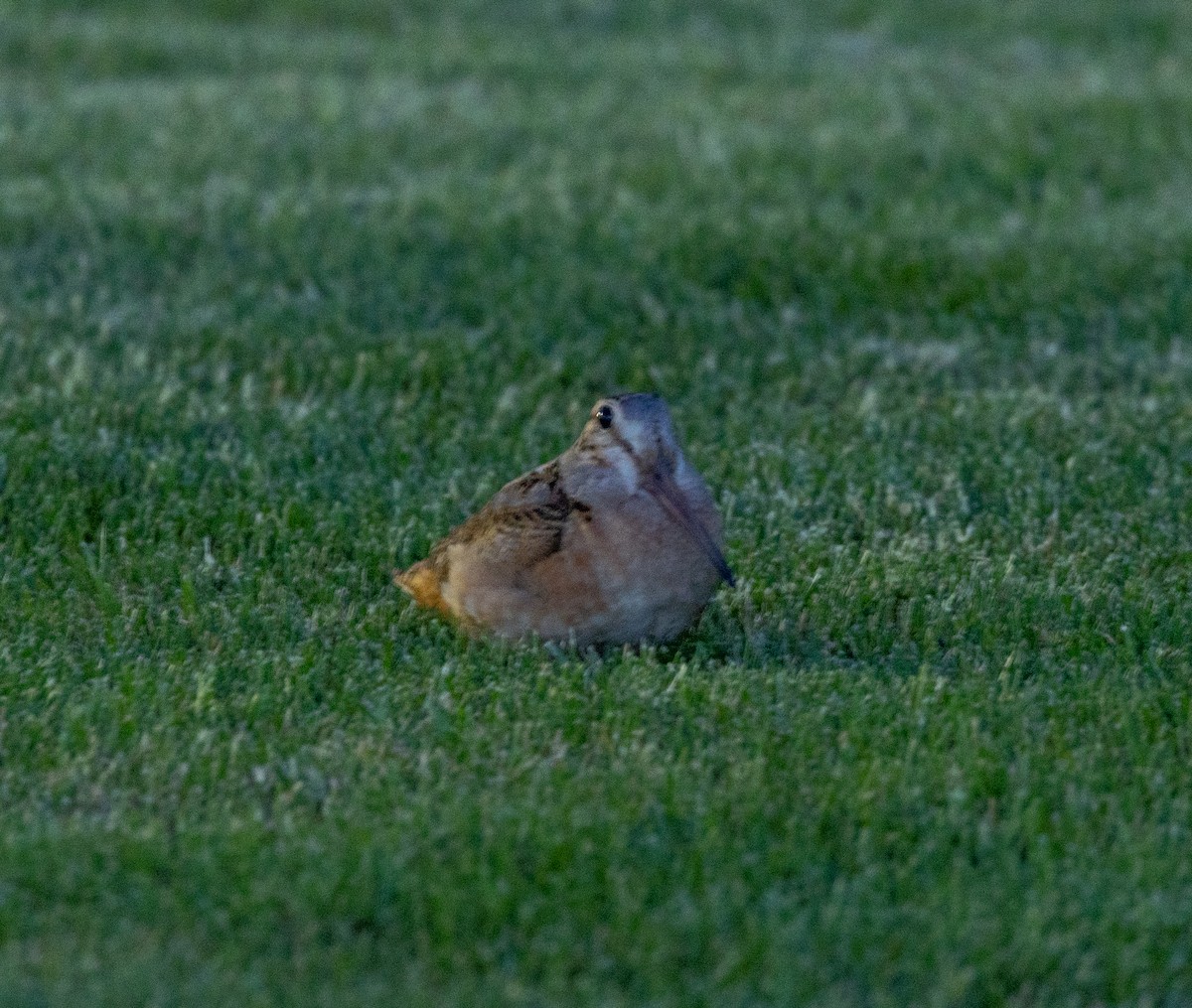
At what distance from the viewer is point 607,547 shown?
5270mm

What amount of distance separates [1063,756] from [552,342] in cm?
431

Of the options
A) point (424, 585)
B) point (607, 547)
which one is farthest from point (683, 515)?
point (424, 585)

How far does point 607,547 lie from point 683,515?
0.73 feet

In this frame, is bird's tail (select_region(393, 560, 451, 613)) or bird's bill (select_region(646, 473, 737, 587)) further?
bird's tail (select_region(393, 560, 451, 613))

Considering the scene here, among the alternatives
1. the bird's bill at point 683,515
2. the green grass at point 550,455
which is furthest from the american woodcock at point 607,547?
the green grass at point 550,455

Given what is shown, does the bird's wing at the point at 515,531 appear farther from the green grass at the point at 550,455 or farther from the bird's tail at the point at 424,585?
the green grass at the point at 550,455

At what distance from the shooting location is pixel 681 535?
5277 millimetres

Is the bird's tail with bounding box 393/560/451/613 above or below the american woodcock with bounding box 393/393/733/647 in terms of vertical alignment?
below

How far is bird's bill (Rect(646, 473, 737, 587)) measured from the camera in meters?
5.29

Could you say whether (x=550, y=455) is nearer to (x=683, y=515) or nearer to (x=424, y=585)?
(x=424, y=585)

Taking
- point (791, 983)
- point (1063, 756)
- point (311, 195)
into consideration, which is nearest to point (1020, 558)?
point (1063, 756)

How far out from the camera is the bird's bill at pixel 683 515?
17.4ft

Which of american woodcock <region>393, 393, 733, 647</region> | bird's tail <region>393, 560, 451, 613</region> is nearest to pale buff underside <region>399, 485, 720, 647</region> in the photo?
american woodcock <region>393, 393, 733, 647</region>

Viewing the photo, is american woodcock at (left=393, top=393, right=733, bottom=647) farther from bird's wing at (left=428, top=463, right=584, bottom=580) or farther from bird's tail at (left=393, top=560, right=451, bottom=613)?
bird's tail at (left=393, top=560, right=451, bottom=613)
